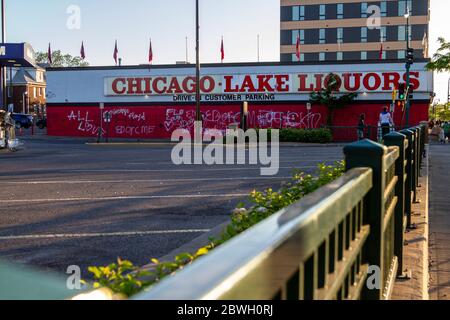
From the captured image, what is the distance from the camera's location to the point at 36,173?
16328mm

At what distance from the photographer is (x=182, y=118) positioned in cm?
4400

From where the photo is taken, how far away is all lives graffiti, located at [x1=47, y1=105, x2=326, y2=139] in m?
41.8

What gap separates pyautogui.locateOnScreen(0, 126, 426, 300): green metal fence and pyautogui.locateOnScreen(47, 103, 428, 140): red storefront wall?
3626cm

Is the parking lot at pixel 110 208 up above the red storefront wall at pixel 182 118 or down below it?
below

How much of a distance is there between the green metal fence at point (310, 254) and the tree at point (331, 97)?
37.0 metres

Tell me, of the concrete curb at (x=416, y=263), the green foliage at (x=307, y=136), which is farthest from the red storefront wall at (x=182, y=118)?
the concrete curb at (x=416, y=263)

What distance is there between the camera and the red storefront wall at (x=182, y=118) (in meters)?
40.9

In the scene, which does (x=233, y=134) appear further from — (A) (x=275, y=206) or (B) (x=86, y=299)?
(B) (x=86, y=299)

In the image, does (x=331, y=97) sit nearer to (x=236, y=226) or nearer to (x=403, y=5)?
(x=236, y=226)

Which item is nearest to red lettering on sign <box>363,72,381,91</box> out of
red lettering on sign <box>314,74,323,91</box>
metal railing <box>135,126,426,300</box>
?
red lettering on sign <box>314,74,323,91</box>

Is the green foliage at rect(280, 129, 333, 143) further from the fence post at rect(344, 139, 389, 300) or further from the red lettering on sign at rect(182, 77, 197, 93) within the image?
the fence post at rect(344, 139, 389, 300)

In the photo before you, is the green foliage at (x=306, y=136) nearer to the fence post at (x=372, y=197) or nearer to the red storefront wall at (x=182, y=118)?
the red storefront wall at (x=182, y=118)

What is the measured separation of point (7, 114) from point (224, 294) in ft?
84.3
